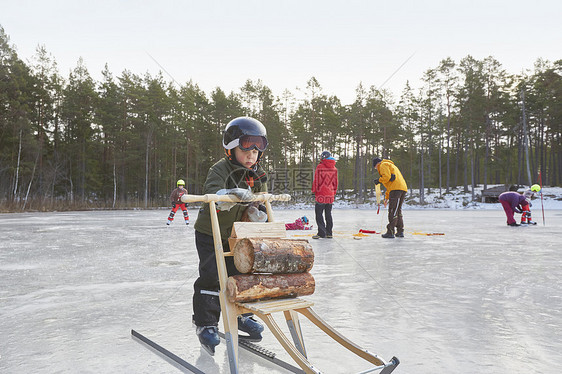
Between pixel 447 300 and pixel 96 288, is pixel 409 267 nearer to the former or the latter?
pixel 447 300

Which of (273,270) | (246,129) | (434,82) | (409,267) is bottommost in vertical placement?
(409,267)

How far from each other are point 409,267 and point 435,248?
235 cm

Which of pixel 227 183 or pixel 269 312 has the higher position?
pixel 227 183

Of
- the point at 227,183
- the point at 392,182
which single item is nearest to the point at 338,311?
the point at 227,183

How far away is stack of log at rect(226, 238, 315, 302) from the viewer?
6.54 feet

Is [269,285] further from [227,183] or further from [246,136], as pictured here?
[246,136]

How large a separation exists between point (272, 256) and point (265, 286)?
0.17m

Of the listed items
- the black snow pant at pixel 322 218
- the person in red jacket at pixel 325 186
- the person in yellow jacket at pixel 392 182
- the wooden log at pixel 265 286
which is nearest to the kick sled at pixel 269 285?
the wooden log at pixel 265 286

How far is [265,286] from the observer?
2033 millimetres

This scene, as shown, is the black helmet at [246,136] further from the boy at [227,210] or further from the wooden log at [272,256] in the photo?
the wooden log at [272,256]

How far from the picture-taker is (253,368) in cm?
223

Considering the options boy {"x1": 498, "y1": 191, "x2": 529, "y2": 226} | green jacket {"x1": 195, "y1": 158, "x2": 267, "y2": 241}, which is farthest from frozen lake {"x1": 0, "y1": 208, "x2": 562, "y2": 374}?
boy {"x1": 498, "y1": 191, "x2": 529, "y2": 226}

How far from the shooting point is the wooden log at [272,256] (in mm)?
2006

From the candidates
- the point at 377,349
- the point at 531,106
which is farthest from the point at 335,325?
the point at 531,106
